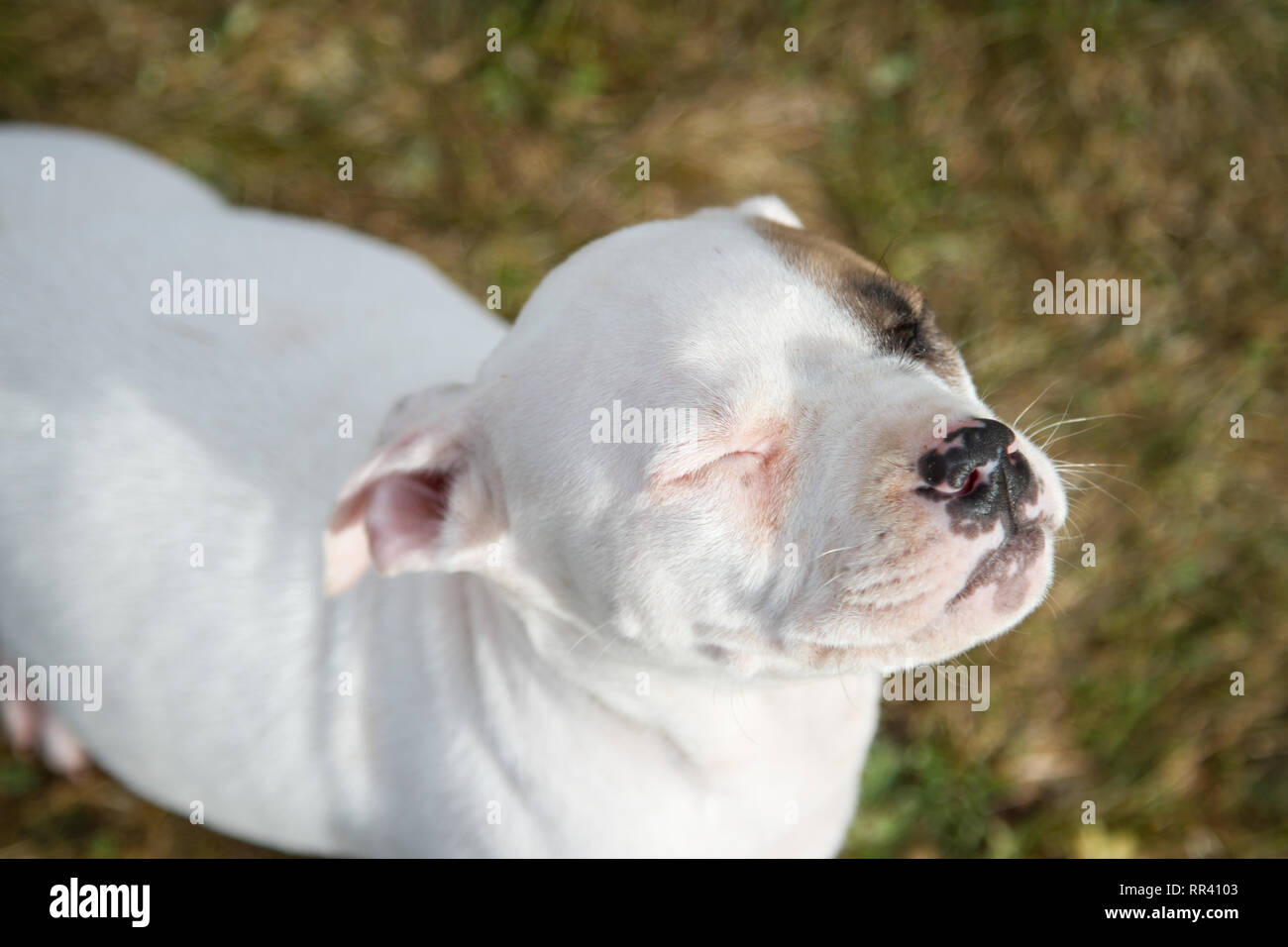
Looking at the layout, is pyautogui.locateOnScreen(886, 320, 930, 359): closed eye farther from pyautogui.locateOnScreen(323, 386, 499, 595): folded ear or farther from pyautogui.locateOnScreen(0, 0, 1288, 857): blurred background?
pyautogui.locateOnScreen(0, 0, 1288, 857): blurred background

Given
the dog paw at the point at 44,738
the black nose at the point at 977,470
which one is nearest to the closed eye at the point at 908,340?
the black nose at the point at 977,470

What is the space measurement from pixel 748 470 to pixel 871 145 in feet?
10.6

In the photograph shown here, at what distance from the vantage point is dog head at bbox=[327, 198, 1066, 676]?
2.09 m

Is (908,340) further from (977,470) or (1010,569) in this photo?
(1010,569)

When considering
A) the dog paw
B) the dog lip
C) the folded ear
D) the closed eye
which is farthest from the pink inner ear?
the dog paw

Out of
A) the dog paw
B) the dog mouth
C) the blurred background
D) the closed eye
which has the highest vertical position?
the blurred background

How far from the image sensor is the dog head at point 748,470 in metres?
2.09

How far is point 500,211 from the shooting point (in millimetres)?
4848

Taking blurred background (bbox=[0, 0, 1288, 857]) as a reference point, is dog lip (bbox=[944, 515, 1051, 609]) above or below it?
below

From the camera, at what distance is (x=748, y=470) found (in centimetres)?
216

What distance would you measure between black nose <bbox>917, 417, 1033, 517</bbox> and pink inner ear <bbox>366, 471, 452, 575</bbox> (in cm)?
114

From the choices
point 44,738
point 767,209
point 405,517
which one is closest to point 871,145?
point 767,209

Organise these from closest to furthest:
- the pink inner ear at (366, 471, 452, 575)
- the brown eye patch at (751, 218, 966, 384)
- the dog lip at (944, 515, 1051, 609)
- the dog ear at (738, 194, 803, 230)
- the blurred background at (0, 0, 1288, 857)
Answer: the dog lip at (944, 515, 1051, 609), the brown eye patch at (751, 218, 966, 384), the pink inner ear at (366, 471, 452, 575), the dog ear at (738, 194, 803, 230), the blurred background at (0, 0, 1288, 857)
